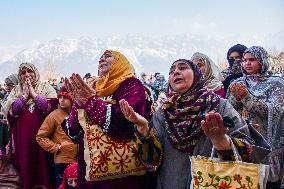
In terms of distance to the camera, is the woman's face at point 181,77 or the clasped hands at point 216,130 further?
the woman's face at point 181,77

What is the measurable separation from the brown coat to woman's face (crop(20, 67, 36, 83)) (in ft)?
1.67

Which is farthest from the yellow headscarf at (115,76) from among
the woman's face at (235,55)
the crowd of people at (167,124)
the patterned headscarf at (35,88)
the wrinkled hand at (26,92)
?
the woman's face at (235,55)

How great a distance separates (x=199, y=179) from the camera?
234 centimetres

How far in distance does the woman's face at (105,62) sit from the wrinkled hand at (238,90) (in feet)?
3.22

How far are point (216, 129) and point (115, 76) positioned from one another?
1.26m

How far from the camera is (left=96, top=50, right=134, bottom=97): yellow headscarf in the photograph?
10.7 feet

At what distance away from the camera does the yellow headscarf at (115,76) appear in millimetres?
3250

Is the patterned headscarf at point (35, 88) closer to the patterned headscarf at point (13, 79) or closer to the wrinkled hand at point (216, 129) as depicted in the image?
the patterned headscarf at point (13, 79)

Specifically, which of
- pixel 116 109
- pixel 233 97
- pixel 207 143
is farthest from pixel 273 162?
pixel 116 109

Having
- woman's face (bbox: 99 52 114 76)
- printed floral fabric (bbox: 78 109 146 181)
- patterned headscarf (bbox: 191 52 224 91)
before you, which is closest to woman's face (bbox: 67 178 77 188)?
printed floral fabric (bbox: 78 109 146 181)

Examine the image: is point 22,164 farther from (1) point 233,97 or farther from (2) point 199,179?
(2) point 199,179

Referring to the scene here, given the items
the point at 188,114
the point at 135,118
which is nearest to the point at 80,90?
the point at 135,118

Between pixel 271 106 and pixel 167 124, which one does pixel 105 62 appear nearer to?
pixel 167 124

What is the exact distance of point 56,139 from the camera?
193 inches
